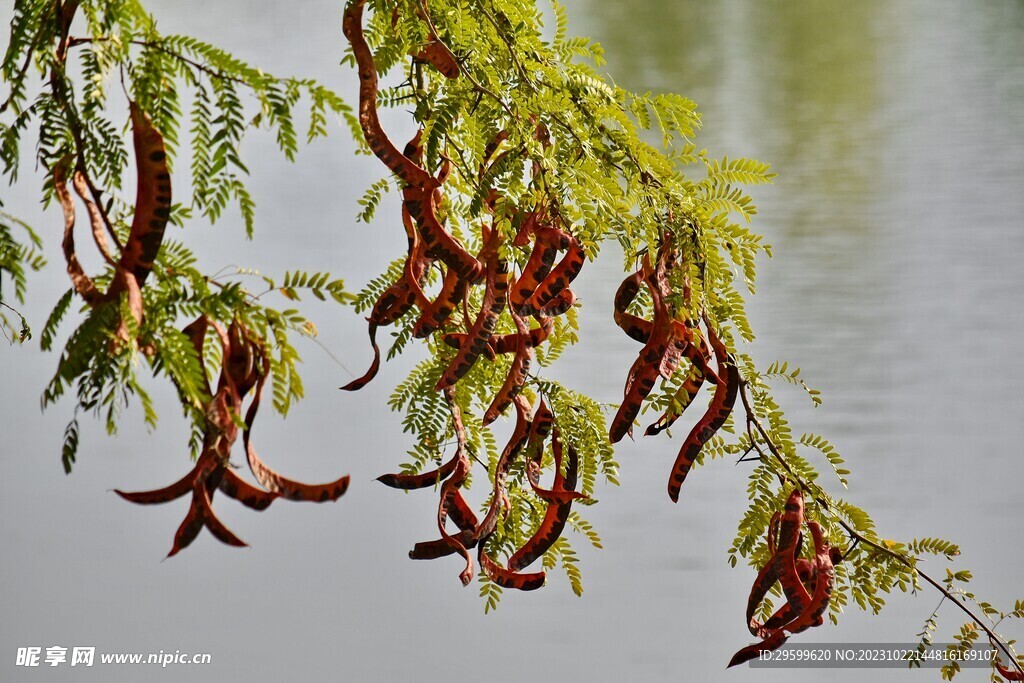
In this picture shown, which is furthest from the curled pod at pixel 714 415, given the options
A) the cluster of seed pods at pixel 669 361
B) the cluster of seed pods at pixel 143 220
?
the cluster of seed pods at pixel 143 220

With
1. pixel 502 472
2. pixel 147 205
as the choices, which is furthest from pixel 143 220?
pixel 502 472

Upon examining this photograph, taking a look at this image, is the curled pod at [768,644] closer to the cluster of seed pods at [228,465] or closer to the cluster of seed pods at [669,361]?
the cluster of seed pods at [669,361]

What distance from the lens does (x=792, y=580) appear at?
680 millimetres

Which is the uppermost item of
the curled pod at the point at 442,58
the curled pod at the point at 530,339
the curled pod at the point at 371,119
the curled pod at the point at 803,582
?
the curled pod at the point at 442,58

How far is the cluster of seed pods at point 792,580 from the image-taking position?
26.6 inches

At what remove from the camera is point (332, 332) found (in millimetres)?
1795

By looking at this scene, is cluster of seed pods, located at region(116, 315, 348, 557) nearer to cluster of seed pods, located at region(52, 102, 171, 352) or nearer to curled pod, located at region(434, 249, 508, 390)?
cluster of seed pods, located at region(52, 102, 171, 352)

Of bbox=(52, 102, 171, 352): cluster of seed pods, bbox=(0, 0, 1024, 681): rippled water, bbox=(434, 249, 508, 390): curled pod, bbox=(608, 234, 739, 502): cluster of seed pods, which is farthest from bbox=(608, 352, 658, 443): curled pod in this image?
bbox=(0, 0, 1024, 681): rippled water

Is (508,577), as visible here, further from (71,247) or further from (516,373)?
(71,247)

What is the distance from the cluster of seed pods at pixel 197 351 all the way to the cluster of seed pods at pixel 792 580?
38cm

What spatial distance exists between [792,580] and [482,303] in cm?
31

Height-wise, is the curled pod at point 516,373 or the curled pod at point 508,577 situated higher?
the curled pod at point 516,373

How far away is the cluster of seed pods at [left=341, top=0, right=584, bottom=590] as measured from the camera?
61 centimetres

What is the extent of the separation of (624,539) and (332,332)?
0.71m
